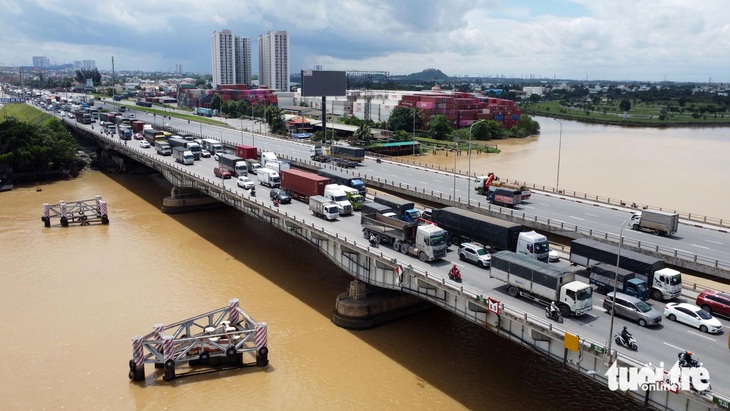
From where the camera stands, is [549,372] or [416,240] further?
[416,240]

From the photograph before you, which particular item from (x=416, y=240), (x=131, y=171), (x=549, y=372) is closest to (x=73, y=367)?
(x=416, y=240)

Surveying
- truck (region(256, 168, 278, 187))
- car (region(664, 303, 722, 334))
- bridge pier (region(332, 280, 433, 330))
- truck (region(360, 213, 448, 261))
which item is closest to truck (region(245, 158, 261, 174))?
truck (region(256, 168, 278, 187))

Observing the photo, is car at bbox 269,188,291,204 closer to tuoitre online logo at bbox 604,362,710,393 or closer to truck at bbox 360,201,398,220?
truck at bbox 360,201,398,220

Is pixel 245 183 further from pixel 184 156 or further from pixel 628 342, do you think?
pixel 628 342

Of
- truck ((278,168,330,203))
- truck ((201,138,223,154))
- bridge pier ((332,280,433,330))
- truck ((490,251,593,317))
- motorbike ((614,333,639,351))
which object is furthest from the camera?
truck ((201,138,223,154))

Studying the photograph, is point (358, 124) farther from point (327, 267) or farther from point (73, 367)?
point (73, 367)

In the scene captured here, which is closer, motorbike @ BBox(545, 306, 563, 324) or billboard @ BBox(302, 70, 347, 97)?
motorbike @ BBox(545, 306, 563, 324)

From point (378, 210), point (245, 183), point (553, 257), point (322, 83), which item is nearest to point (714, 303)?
point (553, 257)
